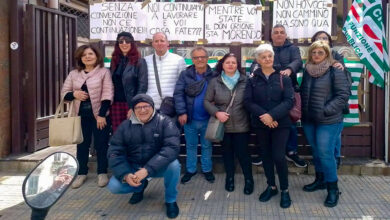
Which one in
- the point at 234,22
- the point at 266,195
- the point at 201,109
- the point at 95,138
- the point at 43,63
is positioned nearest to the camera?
the point at 266,195

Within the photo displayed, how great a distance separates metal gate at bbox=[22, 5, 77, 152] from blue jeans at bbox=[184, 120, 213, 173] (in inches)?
103

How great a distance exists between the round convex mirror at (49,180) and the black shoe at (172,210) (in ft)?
4.81

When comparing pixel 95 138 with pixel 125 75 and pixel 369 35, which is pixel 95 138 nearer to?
pixel 125 75

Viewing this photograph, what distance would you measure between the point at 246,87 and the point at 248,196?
4.09 feet

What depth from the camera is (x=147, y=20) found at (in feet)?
19.5

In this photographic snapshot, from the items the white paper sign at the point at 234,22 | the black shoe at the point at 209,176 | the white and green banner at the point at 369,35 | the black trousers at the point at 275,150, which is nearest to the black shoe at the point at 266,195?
the black trousers at the point at 275,150

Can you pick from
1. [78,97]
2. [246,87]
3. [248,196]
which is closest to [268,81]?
[246,87]

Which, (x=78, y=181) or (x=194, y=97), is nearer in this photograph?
(x=194, y=97)

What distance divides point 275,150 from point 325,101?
0.73 m

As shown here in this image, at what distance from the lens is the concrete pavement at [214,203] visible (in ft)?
14.3

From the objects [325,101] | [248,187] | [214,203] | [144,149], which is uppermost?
[325,101]

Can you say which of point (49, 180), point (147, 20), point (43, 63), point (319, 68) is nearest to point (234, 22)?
point (147, 20)

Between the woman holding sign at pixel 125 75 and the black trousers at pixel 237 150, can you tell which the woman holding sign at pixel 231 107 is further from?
the woman holding sign at pixel 125 75

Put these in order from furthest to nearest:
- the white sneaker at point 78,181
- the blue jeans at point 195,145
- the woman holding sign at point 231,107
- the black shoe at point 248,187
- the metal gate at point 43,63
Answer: the metal gate at point 43,63, the white sneaker at point 78,181, the blue jeans at point 195,145, the black shoe at point 248,187, the woman holding sign at point 231,107
